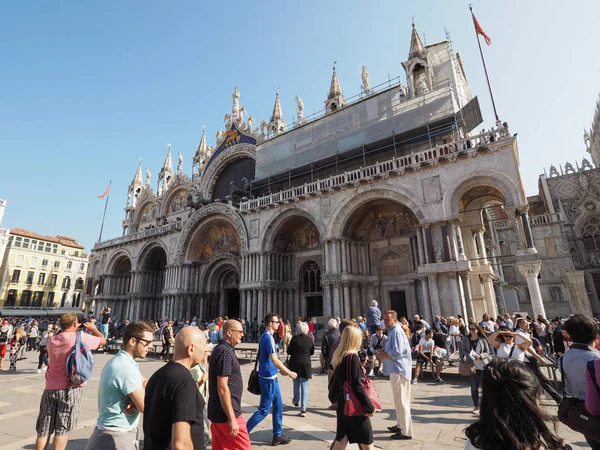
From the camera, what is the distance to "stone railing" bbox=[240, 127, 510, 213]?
14.4 m

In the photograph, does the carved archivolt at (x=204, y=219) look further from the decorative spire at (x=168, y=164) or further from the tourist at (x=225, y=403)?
the tourist at (x=225, y=403)

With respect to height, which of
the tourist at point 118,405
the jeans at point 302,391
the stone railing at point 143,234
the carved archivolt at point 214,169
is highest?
the carved archivolt at point 214,169

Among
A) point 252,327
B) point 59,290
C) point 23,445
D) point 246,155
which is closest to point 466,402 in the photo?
point 23,445

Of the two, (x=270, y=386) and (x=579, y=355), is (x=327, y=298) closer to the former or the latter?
(x=270, y=386)

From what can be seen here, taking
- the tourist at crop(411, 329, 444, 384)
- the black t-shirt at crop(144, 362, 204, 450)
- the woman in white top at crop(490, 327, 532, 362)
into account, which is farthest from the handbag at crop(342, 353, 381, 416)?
the tourist at crop(411, 329, 444, 384)

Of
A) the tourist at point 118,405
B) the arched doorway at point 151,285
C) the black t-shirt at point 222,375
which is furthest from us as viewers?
the arched doorway at point 151,285

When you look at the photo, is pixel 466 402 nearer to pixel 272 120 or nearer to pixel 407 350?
pixel 407 350

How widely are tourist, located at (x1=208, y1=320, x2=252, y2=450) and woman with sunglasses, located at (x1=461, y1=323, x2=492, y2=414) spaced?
4676mm

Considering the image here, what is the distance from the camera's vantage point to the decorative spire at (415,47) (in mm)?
19938

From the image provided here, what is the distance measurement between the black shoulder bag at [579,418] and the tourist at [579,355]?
5 centimetres

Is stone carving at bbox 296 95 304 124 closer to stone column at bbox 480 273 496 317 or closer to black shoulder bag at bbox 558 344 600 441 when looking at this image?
stone column at bbox 480 273 496 317

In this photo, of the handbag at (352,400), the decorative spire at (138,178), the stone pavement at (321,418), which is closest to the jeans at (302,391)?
the stone pavement at (321,418)

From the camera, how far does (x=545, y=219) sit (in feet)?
91.7

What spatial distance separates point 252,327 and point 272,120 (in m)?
17.0
